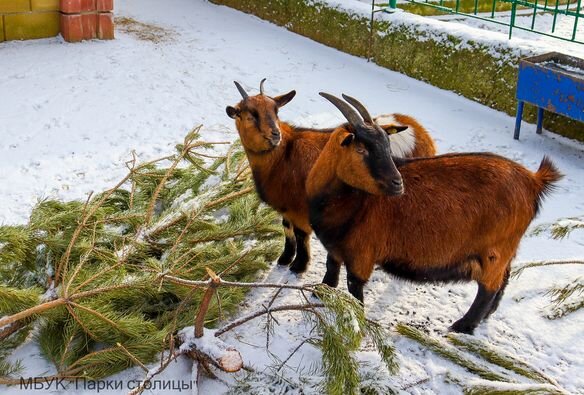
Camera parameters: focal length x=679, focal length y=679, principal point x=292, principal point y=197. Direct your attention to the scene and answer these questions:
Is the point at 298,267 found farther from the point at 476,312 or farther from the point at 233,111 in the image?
the point at 476,312

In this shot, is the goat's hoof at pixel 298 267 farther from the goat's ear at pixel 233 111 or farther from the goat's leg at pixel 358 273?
the goat's ear at pixel 233 111

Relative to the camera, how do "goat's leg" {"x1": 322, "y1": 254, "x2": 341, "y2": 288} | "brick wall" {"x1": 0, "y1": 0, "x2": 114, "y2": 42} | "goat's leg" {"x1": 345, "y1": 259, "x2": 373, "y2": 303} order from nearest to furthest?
"goat's leg" {"x1": 345, "y1": 259, "x2": 373, "y2": 303}
"goat's leg" {"x1": 322, "y1": 254, "x2": 341, "y2": 288}
"brick wall" {"x1": 0, "y1": 0, "x2": 114, "y2": 42}

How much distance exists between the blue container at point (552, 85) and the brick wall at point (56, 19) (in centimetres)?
539

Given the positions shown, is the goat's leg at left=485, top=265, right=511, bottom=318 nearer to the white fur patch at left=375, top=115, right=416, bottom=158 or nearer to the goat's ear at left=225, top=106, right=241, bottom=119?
the white fur patch at left=375, top=115, right=416, bottom=158

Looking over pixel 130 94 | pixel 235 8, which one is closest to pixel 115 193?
pixel 130 94

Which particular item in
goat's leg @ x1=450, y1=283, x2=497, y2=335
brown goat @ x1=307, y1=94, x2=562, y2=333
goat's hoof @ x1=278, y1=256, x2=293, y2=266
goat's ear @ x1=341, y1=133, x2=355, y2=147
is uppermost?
goat's ear @ x1=341, y1=133, x2=355, y2=147

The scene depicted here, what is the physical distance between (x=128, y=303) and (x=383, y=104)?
15.0 ft

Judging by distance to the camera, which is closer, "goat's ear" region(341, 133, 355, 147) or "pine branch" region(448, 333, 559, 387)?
"pine branch" region(448, 333, 559, 387)

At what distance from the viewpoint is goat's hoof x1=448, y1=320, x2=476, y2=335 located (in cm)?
379

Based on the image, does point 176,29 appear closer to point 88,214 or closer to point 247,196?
point 247,196

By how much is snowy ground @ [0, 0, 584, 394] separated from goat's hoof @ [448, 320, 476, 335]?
7cm

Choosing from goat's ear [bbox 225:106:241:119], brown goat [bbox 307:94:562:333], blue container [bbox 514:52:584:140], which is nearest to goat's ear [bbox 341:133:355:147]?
brown goat [bbox 307:94:562:333]

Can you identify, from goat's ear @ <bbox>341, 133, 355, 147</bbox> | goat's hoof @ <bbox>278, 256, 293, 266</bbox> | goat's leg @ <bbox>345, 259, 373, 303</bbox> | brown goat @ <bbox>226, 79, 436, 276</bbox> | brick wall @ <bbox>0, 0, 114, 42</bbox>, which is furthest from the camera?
brick wall @ <bbox>0, 0, 114, 42</bbox>

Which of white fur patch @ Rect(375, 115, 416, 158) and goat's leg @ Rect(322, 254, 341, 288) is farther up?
white fur patch @ Rect(375, 115, 416, 158)
